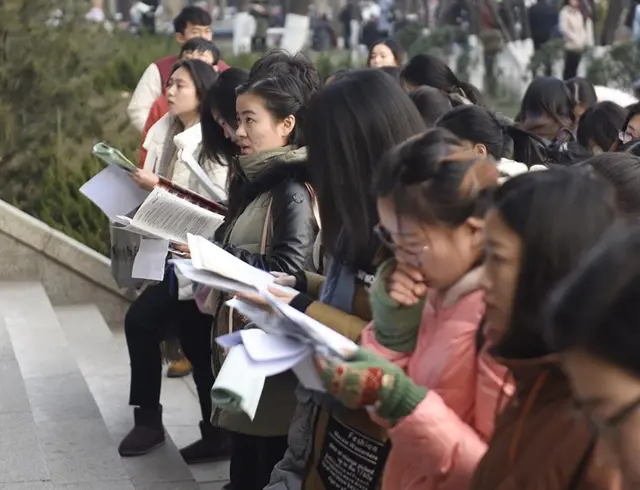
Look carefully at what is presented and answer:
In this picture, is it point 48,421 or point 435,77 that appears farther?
point 435,77

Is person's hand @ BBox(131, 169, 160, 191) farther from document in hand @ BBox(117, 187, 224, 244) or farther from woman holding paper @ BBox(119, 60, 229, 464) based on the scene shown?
woman holding paper @ BBox(119, 60, 229, 464)

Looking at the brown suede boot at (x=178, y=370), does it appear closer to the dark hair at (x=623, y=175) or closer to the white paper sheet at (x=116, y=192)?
the white paper sheet at (x=116, y=192)

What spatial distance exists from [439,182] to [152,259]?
6.25 feet

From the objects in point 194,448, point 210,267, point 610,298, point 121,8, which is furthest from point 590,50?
point 121,8

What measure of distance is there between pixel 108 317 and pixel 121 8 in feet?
106

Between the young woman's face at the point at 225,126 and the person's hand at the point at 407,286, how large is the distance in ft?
6.36

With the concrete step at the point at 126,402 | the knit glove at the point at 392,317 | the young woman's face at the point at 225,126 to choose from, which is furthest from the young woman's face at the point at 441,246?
the concrete step at the point at 126,402

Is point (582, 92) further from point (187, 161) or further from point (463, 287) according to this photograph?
point (463, 287)

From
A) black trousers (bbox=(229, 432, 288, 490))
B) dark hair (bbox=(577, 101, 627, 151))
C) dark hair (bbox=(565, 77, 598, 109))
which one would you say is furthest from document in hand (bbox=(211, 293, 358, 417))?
dark hair (bbox=(565, 77, 598, 109))

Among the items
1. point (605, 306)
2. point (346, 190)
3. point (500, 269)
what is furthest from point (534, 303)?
point (346, 190)

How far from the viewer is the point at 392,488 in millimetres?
2307

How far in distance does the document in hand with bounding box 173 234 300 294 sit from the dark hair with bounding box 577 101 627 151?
2782mm

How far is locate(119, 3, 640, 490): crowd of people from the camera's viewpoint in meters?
1.42

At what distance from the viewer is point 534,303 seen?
1.81 meters
